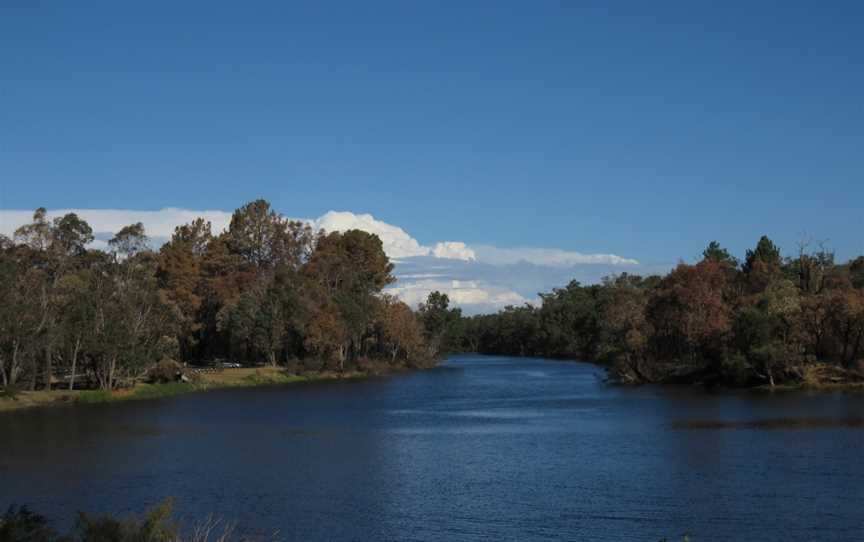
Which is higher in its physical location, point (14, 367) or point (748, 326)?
point (748, 326)

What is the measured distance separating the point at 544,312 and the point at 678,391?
118 metres

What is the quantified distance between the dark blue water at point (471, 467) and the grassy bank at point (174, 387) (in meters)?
4.64

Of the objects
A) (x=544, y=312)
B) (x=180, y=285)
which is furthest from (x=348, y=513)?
(x=544, y=312)

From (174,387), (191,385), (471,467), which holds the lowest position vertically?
(471,467)

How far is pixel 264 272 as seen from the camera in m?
122

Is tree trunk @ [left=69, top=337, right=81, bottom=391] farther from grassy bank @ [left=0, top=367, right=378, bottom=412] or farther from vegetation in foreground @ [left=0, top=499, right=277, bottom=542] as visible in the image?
vegetation in foreground @ [left=0, top=499, right=277, bottom=542]

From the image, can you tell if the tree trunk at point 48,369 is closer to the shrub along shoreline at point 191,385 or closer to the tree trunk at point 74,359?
the shrub along shoreline at point 191,385

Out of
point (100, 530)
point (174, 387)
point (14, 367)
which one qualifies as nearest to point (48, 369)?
point (14, 367)

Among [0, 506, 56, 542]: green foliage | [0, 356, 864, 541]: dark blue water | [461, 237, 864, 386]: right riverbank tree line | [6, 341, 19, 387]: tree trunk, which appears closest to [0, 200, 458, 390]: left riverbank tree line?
[6, 341, 19, 387]: tree trunk

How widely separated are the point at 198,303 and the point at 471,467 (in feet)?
256

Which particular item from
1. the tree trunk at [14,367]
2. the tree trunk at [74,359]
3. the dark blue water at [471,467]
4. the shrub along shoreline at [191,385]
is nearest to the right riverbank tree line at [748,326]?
the dark blue water at [471,467]

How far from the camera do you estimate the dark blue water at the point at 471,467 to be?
3019 centimetres

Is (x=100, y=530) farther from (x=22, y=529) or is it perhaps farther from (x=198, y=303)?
(x=198, y=303)

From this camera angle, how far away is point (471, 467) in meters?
41.2
